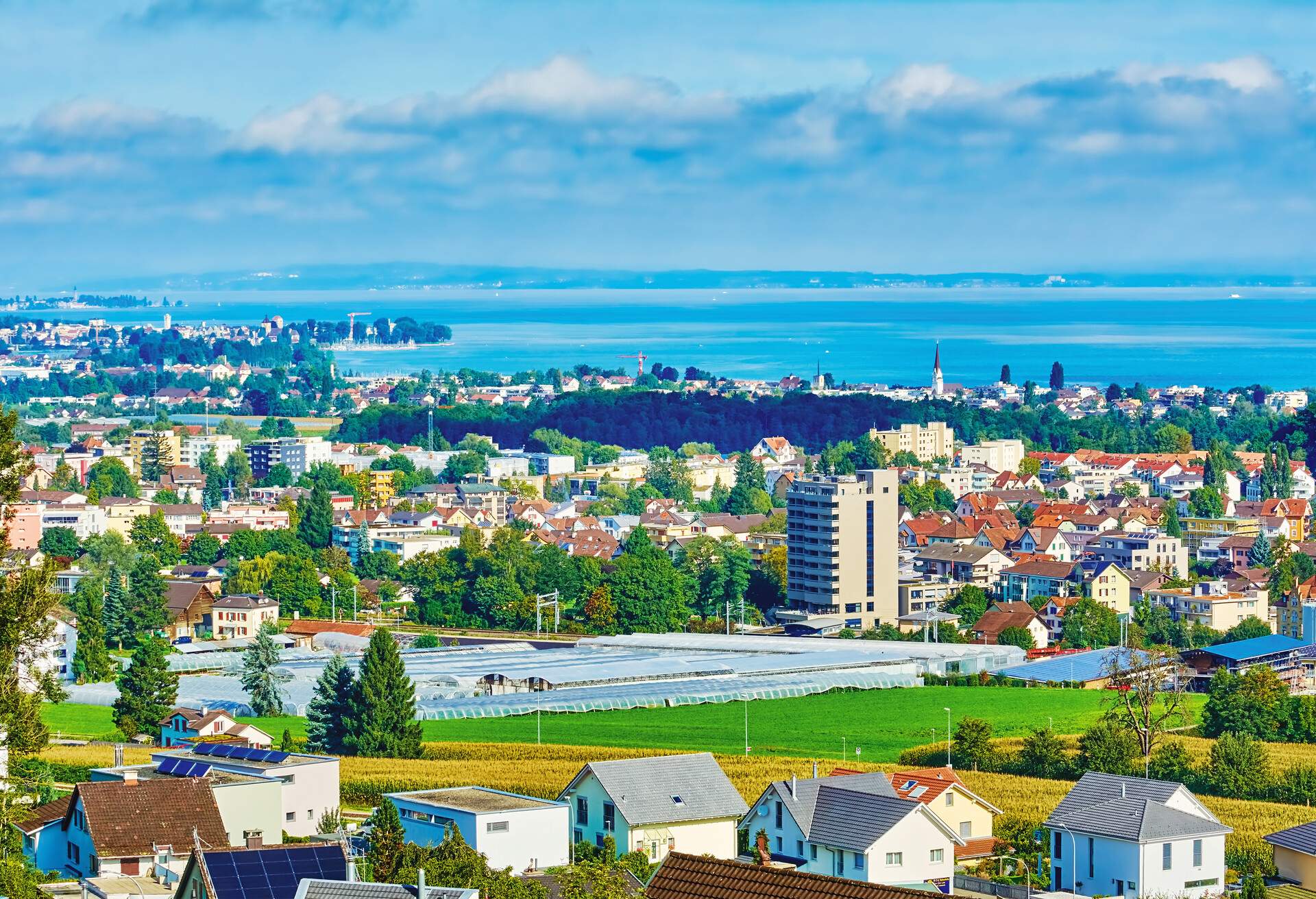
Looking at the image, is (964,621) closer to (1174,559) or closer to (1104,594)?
(1104,594)

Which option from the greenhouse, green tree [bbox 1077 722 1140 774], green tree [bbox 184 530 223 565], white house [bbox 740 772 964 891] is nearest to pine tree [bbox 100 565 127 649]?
the greenhouse

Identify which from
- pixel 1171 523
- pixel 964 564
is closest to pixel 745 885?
pixel 964 564

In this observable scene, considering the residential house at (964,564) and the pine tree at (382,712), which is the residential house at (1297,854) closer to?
the pine tree at (382,712)

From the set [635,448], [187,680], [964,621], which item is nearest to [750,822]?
[187,680]

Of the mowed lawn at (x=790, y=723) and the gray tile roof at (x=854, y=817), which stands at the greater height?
the gray tile roof at (x=854, y=817)

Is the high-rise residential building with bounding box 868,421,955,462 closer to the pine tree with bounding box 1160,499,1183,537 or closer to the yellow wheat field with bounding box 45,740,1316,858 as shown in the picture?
the pine tree with bounding box 1160,499,1183,537

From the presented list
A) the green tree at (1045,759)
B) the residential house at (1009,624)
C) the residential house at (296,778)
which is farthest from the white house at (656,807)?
the residential house at (1009,624)

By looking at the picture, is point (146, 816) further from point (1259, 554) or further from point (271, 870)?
point (1259, 554)
